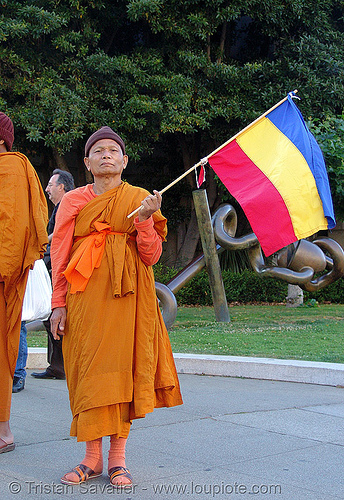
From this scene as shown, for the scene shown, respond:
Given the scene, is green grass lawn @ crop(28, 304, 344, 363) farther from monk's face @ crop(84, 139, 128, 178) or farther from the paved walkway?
monk's face @ crop(84, 139, 128, 178)

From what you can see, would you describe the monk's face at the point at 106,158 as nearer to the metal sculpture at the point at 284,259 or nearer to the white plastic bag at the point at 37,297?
the white plastic bag at the point at 37,297

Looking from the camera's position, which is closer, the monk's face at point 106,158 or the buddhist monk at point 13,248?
A: the monk's face at point 106,158

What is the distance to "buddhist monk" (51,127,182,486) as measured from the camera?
10.7 feet

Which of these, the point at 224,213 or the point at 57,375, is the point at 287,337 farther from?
the point at 57,375

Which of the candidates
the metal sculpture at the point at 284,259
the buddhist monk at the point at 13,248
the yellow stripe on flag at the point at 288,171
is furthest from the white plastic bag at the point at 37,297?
the metal sculpture at the point at 284,259

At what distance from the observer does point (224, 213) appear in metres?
9.95

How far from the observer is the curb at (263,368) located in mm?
6184

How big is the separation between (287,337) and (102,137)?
587 centimetres

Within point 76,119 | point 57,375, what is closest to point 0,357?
point 57,375

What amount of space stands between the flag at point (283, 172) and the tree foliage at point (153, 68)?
5367 millimetres

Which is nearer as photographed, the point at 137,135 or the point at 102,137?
the point at 102,137

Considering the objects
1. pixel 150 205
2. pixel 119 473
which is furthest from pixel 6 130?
pixel 119 473

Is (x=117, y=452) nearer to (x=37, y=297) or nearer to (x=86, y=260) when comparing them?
(x=86, y=260)

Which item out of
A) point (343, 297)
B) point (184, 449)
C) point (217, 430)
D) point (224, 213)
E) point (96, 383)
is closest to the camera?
point (96, 383)
